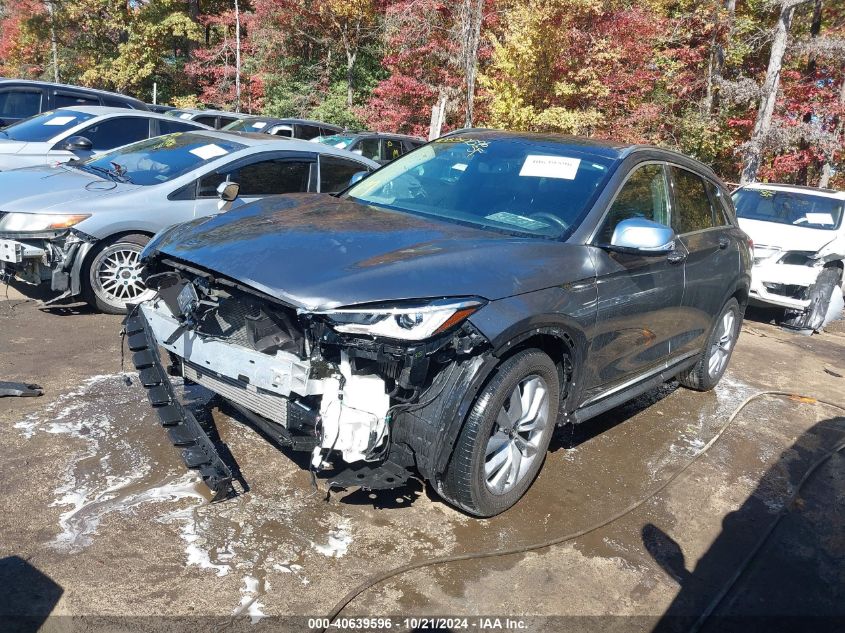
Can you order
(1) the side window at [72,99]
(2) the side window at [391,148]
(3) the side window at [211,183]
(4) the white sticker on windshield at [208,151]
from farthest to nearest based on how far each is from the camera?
1. (2) the side window at [391,148]
2. (1) the side window at [72,99]
3. (4) the white sticker on windshield at [208,151]
4. (3) the side window at [211,183]

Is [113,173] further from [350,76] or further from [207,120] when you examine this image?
[350,76]

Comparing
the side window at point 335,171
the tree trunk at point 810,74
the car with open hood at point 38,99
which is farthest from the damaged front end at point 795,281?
the tree trunk at point 810,74

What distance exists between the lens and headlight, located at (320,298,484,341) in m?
2.86

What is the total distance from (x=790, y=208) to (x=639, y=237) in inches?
294

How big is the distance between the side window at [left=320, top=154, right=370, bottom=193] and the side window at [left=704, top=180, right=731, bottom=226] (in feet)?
11.1

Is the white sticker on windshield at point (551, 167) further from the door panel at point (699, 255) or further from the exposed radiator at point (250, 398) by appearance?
the exposed radiator at point (250, 398)

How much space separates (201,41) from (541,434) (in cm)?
3257

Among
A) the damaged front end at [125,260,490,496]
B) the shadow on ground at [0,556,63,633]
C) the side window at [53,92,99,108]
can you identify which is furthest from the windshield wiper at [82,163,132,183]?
the side window at [53,92,99,108]

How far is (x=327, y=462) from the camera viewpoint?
10.0 ft

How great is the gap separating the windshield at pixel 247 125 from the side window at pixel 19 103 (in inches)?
163

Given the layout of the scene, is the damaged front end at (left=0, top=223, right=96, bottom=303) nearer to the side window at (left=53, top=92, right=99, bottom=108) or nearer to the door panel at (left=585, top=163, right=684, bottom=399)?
the door panel at (left=585, top=163, right=684, bottom=399)

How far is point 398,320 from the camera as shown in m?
2.89

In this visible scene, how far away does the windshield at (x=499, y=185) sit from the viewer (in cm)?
388

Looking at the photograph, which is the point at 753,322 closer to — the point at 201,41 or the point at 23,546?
the point at 23,546
